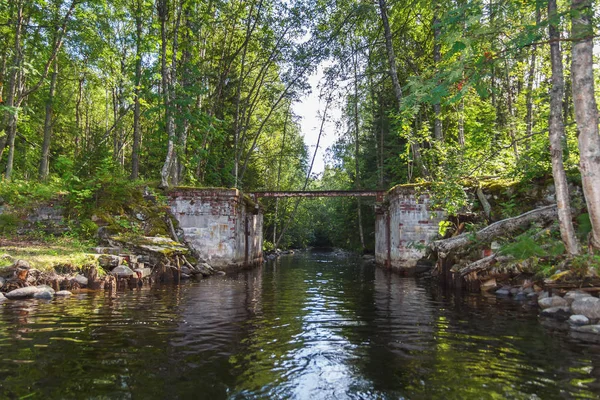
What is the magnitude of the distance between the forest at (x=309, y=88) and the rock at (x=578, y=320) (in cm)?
202

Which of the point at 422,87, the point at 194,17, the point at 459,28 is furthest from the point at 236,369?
the point at 194,17

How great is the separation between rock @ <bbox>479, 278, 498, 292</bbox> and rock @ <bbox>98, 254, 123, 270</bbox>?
9776 mm

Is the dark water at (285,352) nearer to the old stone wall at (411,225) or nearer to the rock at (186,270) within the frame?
the rock at (186,270)

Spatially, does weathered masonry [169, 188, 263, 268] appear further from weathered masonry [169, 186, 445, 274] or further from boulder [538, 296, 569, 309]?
boulder [538, 296, 569, 309]

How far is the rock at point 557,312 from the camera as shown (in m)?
6.42

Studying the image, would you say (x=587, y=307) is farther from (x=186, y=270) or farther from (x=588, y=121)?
(x=186, y=270)

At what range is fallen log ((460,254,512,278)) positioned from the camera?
9.41 meters

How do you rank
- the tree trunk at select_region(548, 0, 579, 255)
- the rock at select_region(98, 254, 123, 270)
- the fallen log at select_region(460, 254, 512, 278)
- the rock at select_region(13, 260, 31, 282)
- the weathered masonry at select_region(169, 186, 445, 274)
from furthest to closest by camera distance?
the weathered masonry at select_region(169, 186, 445, 274)
the rock at select_region(98, 254, 123, 270)
the fallen log at select_region(460, 254, 512, 278)
the rock at select_region(13, 260, 31, 282)
the tree trunk at select_region(548, 0, 579, 255)

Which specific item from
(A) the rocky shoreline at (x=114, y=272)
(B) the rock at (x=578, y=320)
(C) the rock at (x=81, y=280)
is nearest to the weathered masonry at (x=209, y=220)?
(A) the rocky shoreline at (x=114, y=272)

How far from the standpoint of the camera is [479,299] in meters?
8.45

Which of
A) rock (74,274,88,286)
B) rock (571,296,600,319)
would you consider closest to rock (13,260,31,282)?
rock (74,274,88,286)

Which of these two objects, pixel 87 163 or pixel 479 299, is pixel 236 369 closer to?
pixel 479 299

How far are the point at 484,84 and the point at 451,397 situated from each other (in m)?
5.24

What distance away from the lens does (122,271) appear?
33.1 feet
